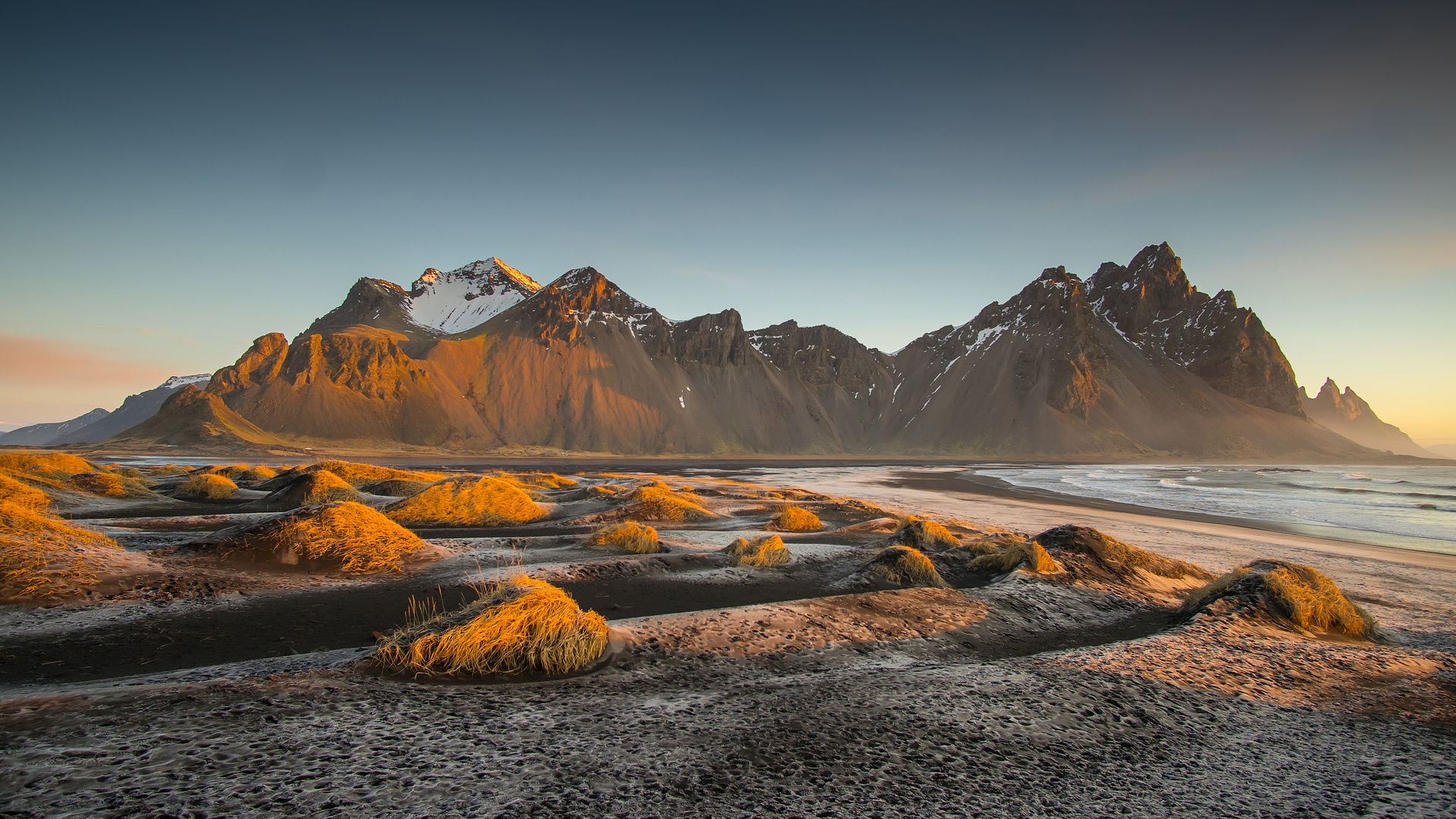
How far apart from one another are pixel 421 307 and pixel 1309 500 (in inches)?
8009

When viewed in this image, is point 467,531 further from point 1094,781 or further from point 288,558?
point 1094,781

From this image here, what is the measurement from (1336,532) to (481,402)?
12618 cm

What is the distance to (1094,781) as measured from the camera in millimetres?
3814

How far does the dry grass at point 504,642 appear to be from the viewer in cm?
551

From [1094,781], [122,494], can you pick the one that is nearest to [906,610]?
[1094,781]

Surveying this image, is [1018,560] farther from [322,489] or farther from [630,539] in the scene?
[322,489]

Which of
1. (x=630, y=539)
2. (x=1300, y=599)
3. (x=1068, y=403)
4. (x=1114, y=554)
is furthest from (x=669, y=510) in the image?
(x=1068, y=403)

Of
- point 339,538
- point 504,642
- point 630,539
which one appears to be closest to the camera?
point 504,642

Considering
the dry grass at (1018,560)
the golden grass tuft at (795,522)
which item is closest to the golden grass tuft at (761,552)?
the dry grass at (1018,560)

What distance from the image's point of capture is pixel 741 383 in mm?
165625

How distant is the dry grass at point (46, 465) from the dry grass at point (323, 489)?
8.62 meters

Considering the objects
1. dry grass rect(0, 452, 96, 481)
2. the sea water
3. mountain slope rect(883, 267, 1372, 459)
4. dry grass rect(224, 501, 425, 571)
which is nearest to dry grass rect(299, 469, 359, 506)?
dry grass rect(224, 501, 425, 571)

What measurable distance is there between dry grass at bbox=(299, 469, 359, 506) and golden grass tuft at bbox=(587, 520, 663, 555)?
390 inches

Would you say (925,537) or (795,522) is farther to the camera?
(795,522)
